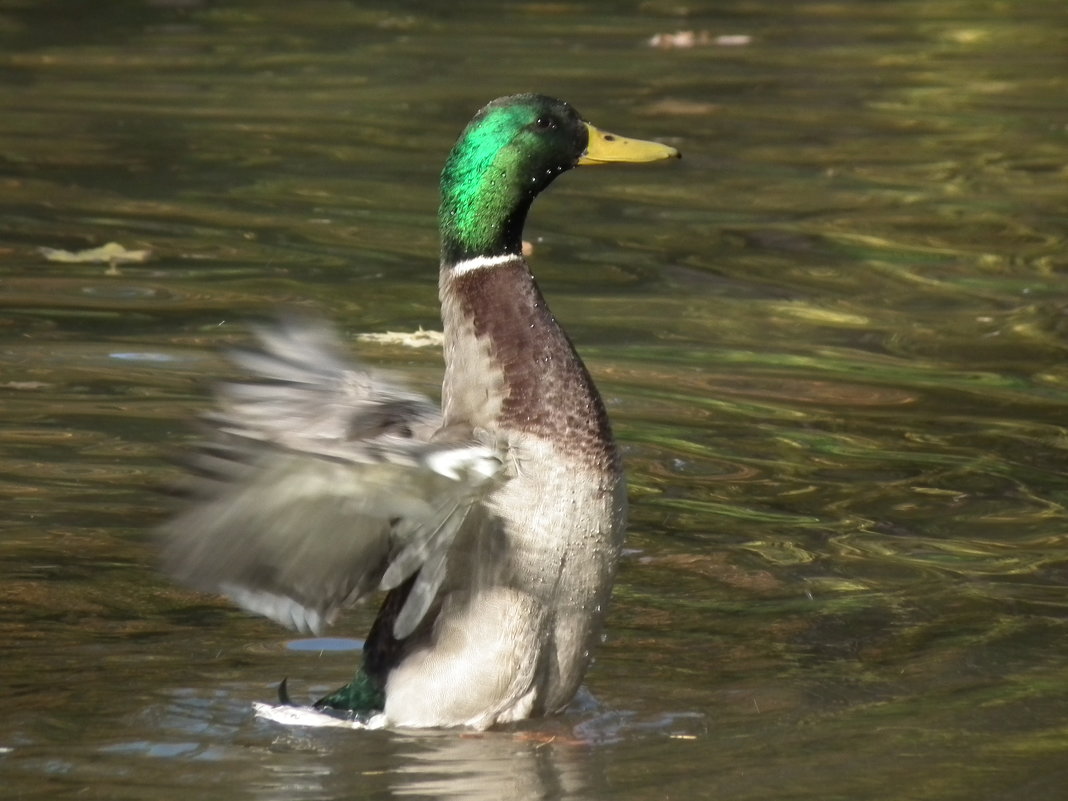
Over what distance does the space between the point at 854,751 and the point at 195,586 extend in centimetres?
145

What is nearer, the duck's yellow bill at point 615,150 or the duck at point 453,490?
the duck at point 453,490

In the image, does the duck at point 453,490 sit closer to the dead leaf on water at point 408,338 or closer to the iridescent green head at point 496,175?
the iridescent green head at point 496,175

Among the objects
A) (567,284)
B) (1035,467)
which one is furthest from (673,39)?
(1035,467)

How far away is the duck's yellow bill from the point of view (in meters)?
5.49

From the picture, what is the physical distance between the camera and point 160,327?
8.44 m

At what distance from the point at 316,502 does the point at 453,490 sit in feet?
0.91

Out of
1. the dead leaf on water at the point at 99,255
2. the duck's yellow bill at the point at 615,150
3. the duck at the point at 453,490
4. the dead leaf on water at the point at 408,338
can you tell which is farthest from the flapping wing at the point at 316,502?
the dead leaf on water at the point at 99,255

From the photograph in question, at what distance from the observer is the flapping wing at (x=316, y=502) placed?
432 centimetres

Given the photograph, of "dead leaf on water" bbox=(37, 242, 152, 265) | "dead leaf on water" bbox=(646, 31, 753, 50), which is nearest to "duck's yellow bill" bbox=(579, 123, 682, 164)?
"dead leaf on water" bbox=(37, 242, 152, 265)

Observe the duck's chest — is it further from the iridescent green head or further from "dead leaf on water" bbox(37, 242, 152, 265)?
"dead leaf on water" bbox(37, 242, 152, 265)

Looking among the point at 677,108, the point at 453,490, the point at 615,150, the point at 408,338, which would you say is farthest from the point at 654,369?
the point at 677,108

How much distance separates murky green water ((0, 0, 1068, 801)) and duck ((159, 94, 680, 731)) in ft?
0.65

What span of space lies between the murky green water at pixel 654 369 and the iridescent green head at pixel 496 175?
2.80ft

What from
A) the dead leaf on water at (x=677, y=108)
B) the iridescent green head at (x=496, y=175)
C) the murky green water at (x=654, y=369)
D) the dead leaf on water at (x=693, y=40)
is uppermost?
the iridescent green head at (x=496, y=175)
